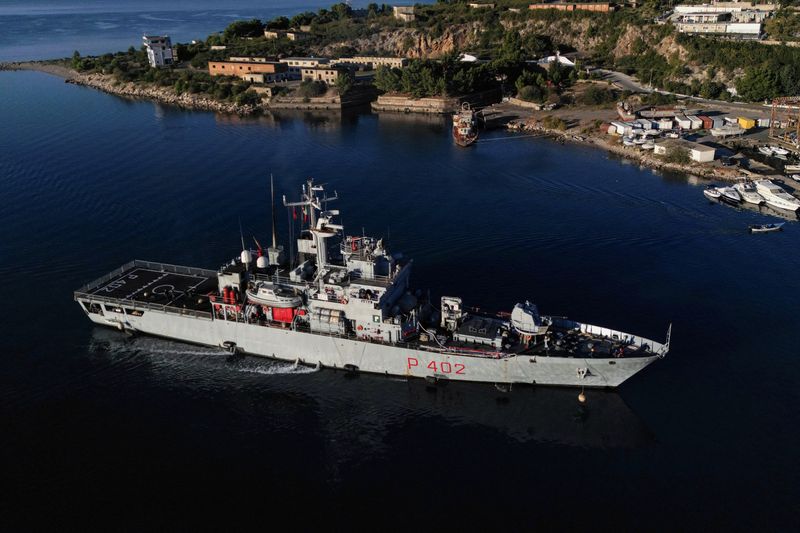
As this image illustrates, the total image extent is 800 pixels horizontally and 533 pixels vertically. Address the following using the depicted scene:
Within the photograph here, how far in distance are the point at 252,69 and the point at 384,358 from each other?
280 ft

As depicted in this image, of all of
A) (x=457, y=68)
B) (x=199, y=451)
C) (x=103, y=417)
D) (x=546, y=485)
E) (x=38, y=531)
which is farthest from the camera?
(x=457, y=68)

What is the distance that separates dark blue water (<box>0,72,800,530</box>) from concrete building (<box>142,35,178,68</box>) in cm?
6524

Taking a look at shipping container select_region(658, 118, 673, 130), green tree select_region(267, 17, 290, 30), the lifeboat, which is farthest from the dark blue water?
green tree select_region(267, 17, 290, 30)

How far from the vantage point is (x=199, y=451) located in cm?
2816

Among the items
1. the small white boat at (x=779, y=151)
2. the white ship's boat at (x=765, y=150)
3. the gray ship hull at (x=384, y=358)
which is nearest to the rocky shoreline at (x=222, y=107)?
the white ship's boat at (x=765, y=150)

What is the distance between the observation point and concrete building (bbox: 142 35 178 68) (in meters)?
118

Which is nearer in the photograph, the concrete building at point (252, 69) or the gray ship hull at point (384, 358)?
the gray ship hull at point (384, 358)

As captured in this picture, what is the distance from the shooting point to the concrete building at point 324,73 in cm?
10306

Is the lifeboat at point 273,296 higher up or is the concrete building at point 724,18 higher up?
the concrete building at point 724,18

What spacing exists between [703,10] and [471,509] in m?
104

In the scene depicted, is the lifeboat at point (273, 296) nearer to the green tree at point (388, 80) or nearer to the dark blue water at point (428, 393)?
the dark blue water at point (428, 393)

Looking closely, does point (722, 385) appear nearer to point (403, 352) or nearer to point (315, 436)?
point (403, 352)

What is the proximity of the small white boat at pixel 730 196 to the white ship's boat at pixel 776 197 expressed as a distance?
197 cm

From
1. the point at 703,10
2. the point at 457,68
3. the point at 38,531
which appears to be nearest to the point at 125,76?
the point at 457,68
